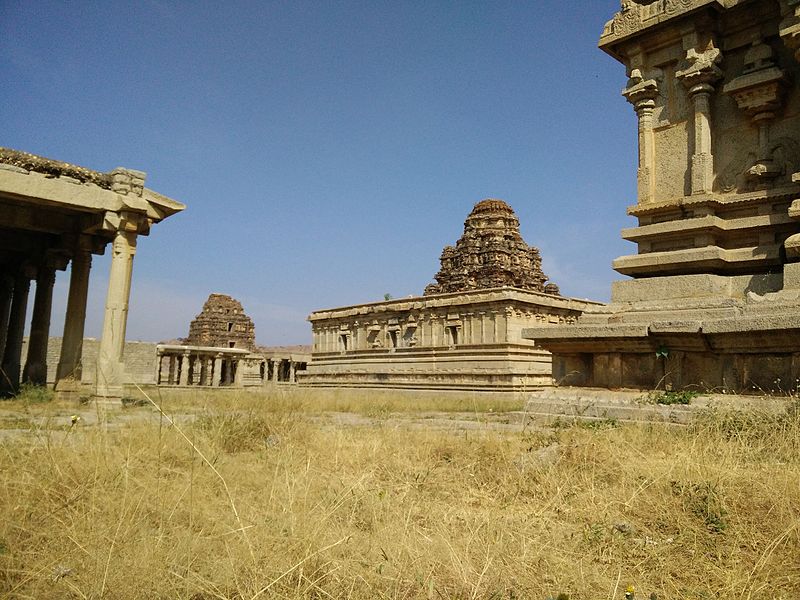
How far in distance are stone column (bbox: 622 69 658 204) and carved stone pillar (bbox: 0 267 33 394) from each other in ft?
45.0

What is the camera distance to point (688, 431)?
4.25 meters

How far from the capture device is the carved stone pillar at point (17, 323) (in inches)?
527

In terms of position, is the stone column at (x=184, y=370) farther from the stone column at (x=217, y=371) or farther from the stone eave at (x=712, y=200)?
the stone eave at (x=712, y=200)

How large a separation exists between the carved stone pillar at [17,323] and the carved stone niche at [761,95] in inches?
582

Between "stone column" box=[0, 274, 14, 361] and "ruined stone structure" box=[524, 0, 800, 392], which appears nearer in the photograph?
"ruined stone structure" box=[524, 0, 800, 392]

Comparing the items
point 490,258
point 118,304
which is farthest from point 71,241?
point 490,258

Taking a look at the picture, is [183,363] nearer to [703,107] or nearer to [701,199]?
[701,199]

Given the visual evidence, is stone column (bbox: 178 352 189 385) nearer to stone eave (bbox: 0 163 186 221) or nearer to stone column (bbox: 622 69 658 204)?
stone eave (bbox: 0 163 186 221)

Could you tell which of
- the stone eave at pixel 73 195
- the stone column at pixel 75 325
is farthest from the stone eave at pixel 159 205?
the stone column at pixel 75 325

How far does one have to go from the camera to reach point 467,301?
19.0 metres

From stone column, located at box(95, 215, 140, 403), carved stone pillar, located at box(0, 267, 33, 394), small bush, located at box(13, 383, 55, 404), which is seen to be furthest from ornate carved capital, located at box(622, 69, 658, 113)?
carved stone pillar, located at box(0, 267, 33, 394)

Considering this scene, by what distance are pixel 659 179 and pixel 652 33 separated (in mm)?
1704

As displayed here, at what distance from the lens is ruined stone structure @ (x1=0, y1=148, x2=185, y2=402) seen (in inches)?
351

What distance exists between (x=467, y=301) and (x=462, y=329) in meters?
1.00
